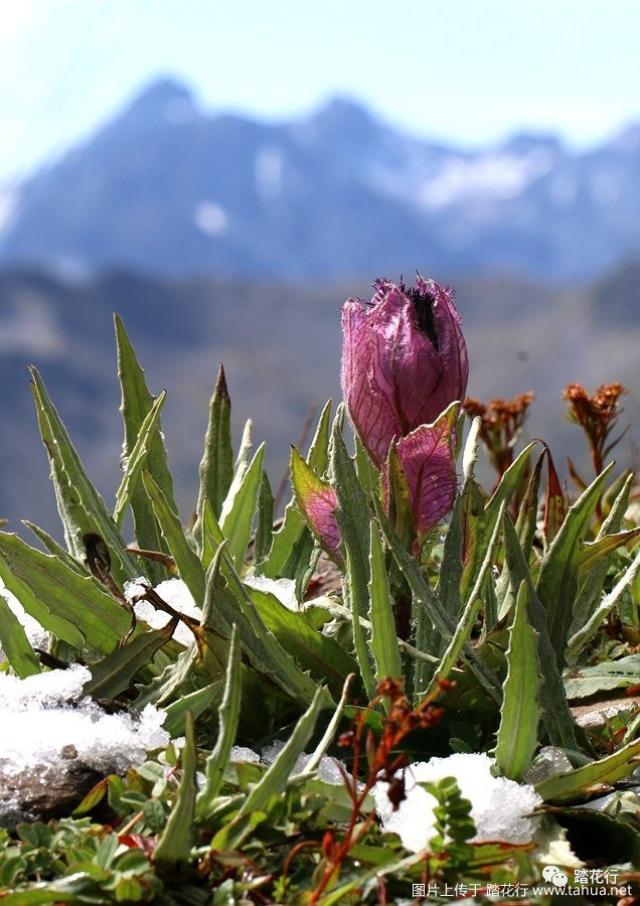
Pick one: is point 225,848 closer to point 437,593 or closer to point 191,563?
point 191,563

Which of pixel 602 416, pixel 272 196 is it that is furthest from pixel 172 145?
pixel 602 416

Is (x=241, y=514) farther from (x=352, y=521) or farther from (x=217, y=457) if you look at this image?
(x=352, y=521)

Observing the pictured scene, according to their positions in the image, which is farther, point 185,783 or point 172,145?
point 172,145

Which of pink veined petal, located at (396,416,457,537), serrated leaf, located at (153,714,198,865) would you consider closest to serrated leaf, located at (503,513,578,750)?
pink veined petal, located at (396,416,457,537)

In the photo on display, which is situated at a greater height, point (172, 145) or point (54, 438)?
point (172, 145)

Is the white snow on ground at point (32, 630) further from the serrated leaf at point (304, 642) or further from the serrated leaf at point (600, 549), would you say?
the serrated leaf at point (600, 549)

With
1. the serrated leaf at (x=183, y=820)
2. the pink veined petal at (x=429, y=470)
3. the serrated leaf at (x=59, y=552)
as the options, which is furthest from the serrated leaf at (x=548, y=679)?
the serrated leaf at (x=59, y=552)

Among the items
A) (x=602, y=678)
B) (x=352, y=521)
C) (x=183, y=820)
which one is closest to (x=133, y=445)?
(x=352, y=521)
